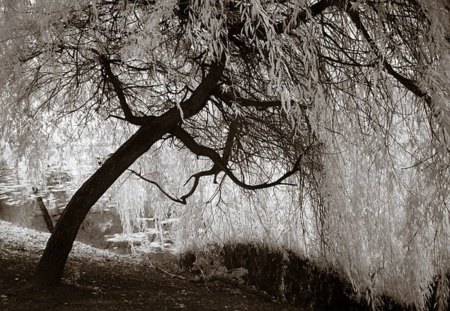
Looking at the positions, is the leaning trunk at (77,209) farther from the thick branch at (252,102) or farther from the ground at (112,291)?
the thick branch at (252,102)

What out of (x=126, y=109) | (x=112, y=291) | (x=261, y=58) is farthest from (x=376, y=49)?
(x=112, y=291)

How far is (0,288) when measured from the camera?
365 cm

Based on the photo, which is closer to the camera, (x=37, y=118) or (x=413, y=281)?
(x=413, y=281)

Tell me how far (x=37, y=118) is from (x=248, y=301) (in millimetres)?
3263

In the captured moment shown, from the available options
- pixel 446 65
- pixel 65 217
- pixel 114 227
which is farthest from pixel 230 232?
pixel 114 227

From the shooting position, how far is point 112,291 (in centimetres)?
409

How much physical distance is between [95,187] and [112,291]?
92 centimetres

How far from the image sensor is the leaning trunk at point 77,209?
379cm

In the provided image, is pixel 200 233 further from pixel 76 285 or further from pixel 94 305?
pixel 94 305

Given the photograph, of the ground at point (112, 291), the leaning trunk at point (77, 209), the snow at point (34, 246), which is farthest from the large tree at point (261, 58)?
the snow at point (34, 246)

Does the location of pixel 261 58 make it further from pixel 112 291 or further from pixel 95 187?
pixel 112 291

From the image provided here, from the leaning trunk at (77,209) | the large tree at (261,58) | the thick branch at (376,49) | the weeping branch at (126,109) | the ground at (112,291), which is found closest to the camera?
the large tree at (261,58)

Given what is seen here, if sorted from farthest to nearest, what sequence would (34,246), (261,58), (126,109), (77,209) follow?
(34,246), (126,109), (261,58), (77,209)

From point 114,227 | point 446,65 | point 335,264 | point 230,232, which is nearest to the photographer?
point 446,65
